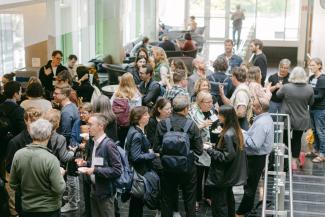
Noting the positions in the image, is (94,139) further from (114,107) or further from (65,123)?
(114,107)

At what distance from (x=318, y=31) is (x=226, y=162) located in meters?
10.4

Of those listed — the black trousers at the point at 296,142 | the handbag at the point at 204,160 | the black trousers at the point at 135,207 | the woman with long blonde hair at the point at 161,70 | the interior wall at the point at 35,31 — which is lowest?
the black trousers at the point at 135,207

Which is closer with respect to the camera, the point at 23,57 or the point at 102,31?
the point at 23,57

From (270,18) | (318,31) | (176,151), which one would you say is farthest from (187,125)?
(270,18)

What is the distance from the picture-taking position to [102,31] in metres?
17.0

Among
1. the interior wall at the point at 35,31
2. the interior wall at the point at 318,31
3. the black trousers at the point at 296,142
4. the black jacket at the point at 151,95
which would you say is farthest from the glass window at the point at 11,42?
the interior wall at the point at 318,31

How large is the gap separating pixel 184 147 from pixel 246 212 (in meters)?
1.48

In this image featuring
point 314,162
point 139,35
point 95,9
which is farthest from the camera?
point 139,35

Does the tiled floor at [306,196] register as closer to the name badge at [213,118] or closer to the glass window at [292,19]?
the name badge at [213,118]

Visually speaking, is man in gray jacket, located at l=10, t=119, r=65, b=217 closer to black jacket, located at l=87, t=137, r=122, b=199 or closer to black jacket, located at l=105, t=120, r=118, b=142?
black jacket, located at l=87, t=137, r=122, b=199

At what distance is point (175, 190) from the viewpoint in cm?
718

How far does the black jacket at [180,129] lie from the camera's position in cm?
689

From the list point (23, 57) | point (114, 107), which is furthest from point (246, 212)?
point (23, 57)

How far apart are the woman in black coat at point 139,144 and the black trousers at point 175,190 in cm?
31
